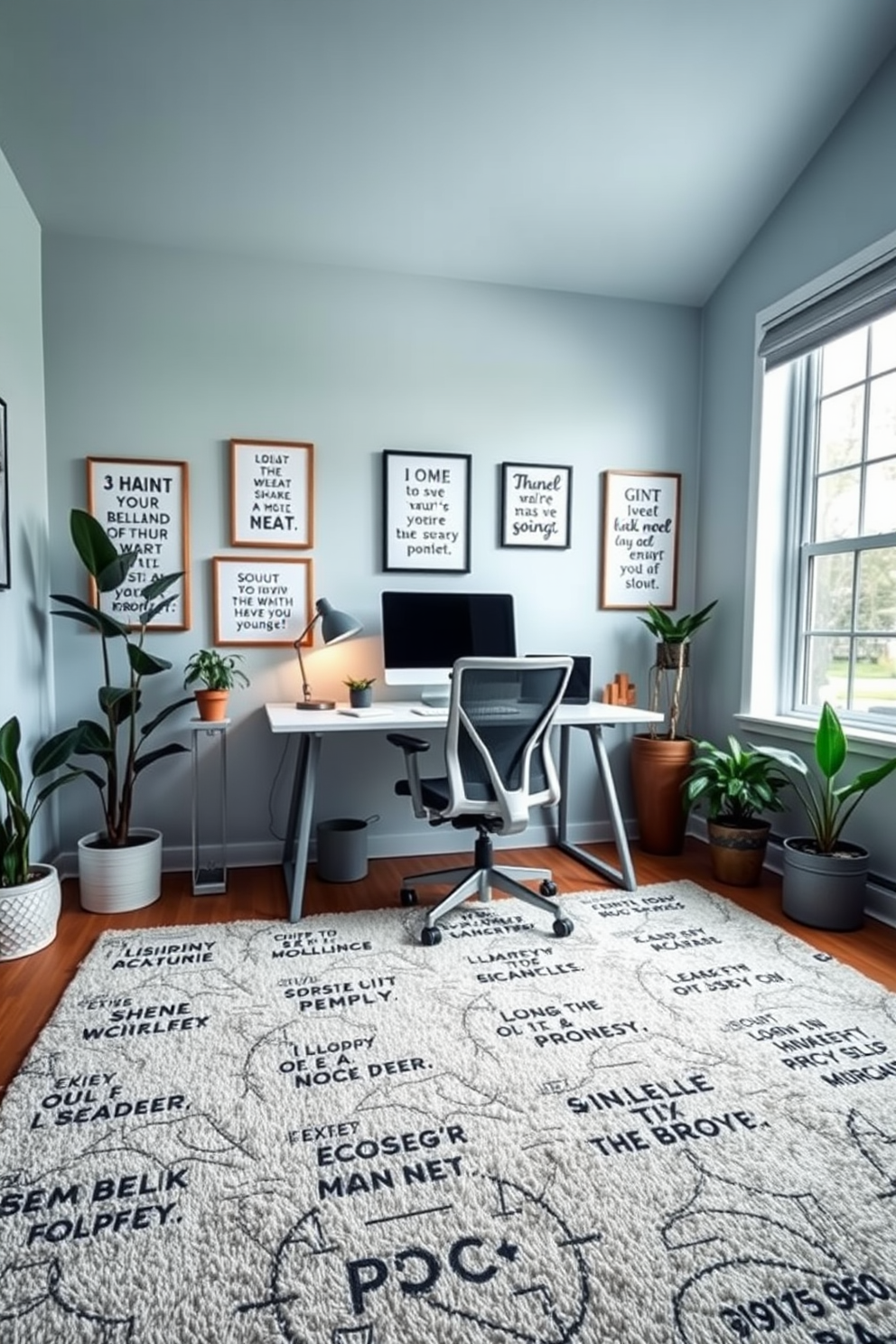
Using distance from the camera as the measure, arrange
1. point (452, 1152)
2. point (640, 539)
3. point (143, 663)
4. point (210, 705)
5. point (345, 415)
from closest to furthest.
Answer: point (452, 1152)
point (143, 663)
point (210, 705)
point (345, 415)
point (640, 539)

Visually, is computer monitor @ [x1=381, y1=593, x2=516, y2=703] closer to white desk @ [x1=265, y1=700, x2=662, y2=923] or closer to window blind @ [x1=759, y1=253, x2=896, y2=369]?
white desk @ [x1=265, y1=700, x2=662, y2=923]

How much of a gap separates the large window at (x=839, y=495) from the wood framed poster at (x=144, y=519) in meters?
2.68

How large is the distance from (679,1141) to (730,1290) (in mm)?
357

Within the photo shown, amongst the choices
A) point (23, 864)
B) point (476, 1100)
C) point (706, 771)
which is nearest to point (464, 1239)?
point (476, 1100)

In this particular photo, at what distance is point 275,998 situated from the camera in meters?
2.17

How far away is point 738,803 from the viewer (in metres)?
3.28

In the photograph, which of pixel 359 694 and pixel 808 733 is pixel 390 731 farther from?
pixel 808 733

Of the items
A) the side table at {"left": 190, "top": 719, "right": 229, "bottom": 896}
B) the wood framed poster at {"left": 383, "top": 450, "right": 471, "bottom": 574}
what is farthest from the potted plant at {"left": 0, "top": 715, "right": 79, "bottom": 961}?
the wood framed poster at {"left": 383, "top": 450, "right": 471, "bottom": 574}

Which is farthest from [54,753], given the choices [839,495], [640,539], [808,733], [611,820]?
[839,495]

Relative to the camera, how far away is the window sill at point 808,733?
2854 mm

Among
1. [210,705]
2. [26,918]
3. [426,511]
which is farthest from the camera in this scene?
[426,511]

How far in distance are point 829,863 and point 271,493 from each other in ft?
8.84

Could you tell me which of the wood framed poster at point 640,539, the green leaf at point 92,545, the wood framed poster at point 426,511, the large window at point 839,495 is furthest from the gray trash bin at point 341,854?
the large window at point 839,495

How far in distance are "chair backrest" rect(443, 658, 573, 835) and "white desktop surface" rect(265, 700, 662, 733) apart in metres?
0.27
